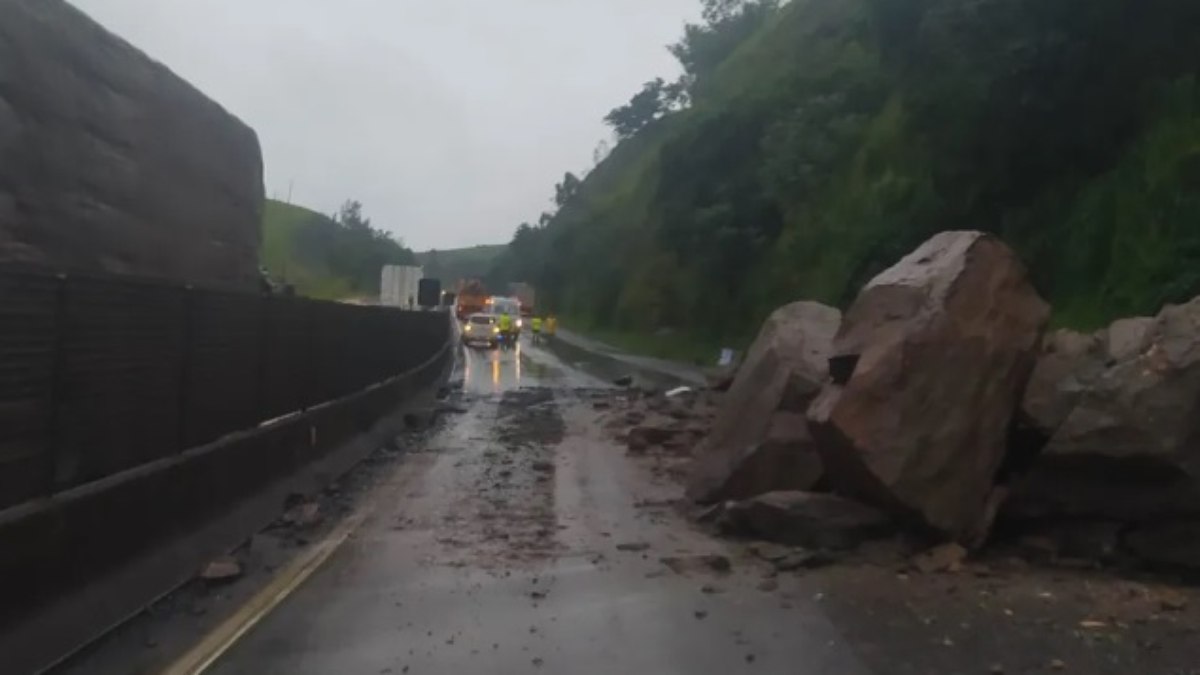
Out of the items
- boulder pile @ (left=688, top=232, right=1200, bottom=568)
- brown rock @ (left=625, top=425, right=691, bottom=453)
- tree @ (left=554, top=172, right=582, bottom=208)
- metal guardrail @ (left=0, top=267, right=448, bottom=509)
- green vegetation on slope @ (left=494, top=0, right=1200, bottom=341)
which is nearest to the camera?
metal guardrail @ (left=0, top=267, right=448, bottom=509)

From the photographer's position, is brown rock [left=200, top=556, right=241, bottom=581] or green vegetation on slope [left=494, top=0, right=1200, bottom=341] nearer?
brown rock [left=200, top=556, right=241, bottom=581]

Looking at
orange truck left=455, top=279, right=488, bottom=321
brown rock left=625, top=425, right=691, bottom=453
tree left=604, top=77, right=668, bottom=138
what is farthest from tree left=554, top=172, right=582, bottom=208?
brown rock left=625, top=425, right=691, bottom=453

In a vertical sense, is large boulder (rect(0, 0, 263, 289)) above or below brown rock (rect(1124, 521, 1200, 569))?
above

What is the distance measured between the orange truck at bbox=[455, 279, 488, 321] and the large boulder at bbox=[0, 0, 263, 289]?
257 ft

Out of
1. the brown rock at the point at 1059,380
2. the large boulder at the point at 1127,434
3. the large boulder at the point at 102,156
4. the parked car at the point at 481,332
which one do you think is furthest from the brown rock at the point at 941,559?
the parked car at the point at 481,332

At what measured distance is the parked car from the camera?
69938mm

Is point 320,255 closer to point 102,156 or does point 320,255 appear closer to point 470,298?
point 470,298

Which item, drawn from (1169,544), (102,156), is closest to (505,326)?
(102,156)

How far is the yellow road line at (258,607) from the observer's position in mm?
7898

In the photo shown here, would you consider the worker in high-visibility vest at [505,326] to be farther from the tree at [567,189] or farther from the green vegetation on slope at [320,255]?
the tree at [567,189]

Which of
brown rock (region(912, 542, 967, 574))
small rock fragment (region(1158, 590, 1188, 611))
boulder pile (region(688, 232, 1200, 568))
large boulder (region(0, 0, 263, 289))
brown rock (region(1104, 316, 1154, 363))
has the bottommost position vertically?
brown rock (region(912, 542, 967, 574))

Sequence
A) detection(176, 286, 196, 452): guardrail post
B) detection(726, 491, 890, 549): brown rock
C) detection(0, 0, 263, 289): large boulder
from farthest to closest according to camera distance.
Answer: detection(176, 286, 196, 452): guardrail post
detection(726, 491, 890, 549): brown rock
detection(0, 0, 263, 289): large boulder

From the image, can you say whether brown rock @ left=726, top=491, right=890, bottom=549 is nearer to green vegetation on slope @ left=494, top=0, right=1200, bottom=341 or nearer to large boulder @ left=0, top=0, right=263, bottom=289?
large boulder @ left=0, top=0, right=263, bottom=289

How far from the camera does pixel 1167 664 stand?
797 cm
